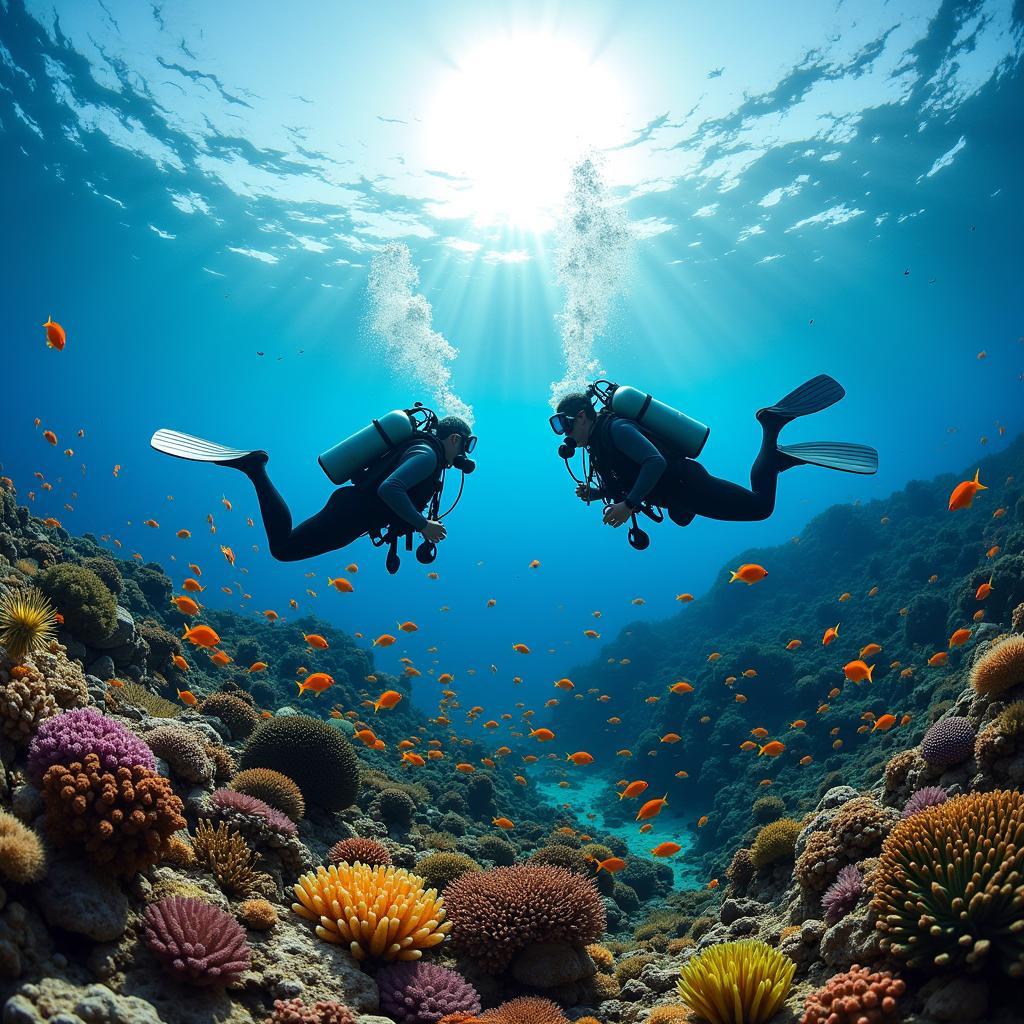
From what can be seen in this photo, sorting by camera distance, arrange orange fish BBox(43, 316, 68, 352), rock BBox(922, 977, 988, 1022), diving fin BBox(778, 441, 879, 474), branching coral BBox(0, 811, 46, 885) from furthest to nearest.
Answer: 1. orange fish BBox(43, 316, 68, 352)
2. diving fin BBox(778, 441, 879, 474)
3. branching coral BBox(0, 811, 46, 885)
4. rock BBox(922, 977, 988, 1022)

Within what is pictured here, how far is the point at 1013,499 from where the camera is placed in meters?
30.8

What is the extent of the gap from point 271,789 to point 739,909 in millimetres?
5270

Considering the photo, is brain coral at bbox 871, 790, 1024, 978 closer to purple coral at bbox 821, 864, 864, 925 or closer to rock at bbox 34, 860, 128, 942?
purple coral at bbox 821, 864, 864, 925

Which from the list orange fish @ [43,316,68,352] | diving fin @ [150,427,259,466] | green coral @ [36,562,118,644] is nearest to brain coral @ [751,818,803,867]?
diving fin @ [150,427,259,466]

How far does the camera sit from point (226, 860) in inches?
186

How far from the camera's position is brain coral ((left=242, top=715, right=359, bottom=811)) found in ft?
23.5

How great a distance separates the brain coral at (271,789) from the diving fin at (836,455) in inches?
266

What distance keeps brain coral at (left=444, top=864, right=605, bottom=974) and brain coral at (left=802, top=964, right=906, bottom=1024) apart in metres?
2.41

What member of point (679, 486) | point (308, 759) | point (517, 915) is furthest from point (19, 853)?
point (679, 486)

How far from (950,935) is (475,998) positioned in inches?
128

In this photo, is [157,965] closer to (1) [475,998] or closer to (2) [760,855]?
→ (1) [475,998]

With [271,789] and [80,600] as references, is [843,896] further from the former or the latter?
[80,600]

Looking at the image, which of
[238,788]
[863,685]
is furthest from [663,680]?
[238,788]

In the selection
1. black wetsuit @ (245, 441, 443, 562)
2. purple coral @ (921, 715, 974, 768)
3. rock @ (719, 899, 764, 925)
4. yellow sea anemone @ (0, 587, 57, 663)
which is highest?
black wetsuit @ (245, 441, 443, 562)
